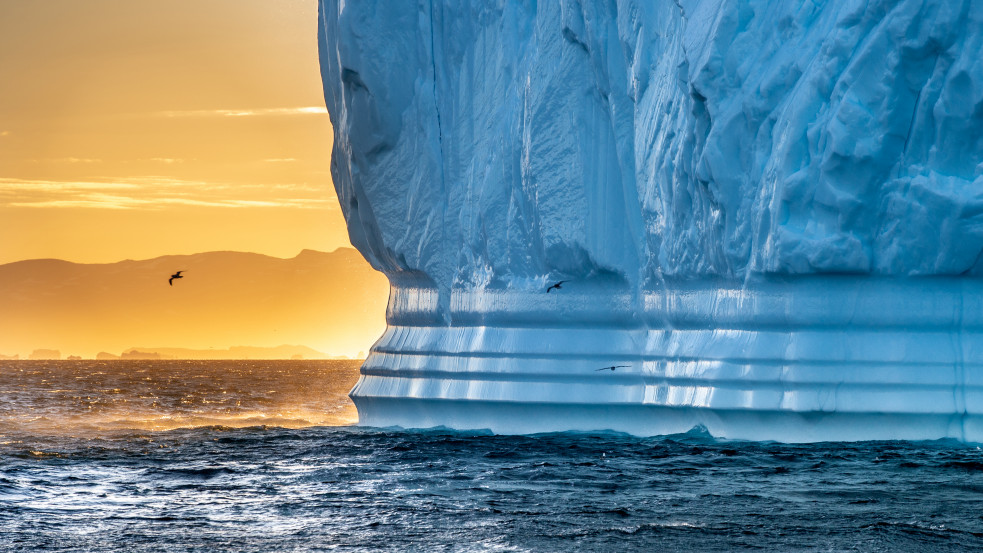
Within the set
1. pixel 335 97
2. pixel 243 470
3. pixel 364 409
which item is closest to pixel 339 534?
pixel 243 470

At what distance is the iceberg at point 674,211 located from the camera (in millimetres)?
10406

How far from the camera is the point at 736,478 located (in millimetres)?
9492

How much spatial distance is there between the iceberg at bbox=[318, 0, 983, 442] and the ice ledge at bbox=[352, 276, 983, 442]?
23 millimetres

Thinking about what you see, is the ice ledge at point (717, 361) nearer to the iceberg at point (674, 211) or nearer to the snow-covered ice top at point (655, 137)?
the iceberg at point (674, 211)

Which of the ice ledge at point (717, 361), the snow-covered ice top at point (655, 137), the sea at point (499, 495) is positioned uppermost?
the snow-covered ice top at point (655, 137)

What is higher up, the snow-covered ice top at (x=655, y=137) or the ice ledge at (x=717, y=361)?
the snow-covered ice top at (x=655, y=137)

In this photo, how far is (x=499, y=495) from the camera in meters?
9.45

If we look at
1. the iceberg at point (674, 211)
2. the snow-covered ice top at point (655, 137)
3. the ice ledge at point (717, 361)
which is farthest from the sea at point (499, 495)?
the snow-covered ice top at point (655, 137)

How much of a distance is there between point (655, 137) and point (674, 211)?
0.83m

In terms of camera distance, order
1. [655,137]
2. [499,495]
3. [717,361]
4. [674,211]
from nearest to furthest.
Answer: [499,495]
[717,361]
[674,211]
[655,137]

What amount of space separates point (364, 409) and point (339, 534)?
26.6 feet

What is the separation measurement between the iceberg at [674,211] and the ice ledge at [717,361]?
0.07ft

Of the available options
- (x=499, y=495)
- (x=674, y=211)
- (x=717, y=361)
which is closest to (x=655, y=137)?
(x=674, y=211)

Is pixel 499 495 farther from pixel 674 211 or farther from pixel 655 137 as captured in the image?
pixel 655 137
